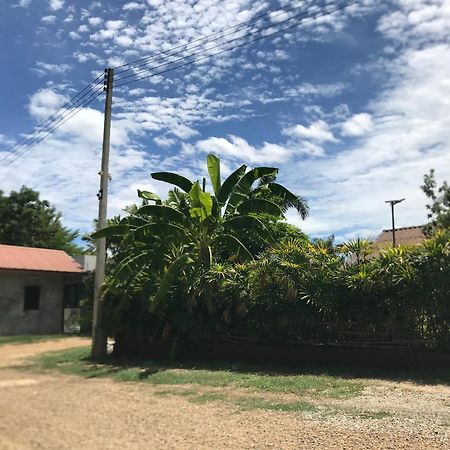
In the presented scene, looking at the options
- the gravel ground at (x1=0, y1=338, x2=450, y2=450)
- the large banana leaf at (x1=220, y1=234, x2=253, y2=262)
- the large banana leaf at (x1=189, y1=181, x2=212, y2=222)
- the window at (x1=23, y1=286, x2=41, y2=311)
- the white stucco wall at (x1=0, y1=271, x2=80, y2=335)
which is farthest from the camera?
the window at (x1=23, y1=286, x2=41, y2=311)

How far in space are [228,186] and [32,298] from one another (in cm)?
1467

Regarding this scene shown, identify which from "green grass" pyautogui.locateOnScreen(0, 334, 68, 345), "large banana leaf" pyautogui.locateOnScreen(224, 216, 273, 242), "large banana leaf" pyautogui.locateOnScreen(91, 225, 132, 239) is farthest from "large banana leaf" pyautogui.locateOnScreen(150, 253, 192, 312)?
"green grass" pyautogui.locateOnScreen(0, 334, 68, 345)

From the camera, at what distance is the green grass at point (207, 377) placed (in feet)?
30.5

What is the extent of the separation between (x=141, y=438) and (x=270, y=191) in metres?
9.75

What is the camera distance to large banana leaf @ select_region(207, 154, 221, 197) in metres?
14.9

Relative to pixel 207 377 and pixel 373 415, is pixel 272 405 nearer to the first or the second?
pixel 373 415

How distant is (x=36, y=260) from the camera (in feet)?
83.8

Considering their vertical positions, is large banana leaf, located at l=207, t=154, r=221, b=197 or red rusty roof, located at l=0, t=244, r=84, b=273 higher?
large banana leaf, located at l=207, t=154, r=221, b=197

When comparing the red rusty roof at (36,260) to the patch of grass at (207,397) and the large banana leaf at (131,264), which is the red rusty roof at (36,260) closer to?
the large banana leaf at (131,264)

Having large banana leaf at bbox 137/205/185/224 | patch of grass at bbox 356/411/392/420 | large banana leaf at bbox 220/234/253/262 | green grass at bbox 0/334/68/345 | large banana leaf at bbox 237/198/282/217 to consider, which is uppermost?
large banana leaf at bbox 237/198/282/217

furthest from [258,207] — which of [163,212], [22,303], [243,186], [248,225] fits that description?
[22,303]

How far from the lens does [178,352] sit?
558 inches

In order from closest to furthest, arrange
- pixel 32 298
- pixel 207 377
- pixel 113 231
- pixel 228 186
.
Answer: pixel 207 377
pixel 113 231
pixel 228 186
pixel 32 298

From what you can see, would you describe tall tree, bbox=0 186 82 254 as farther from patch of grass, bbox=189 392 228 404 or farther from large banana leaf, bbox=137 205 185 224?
patch of grass, bbox=189 392 228 404
